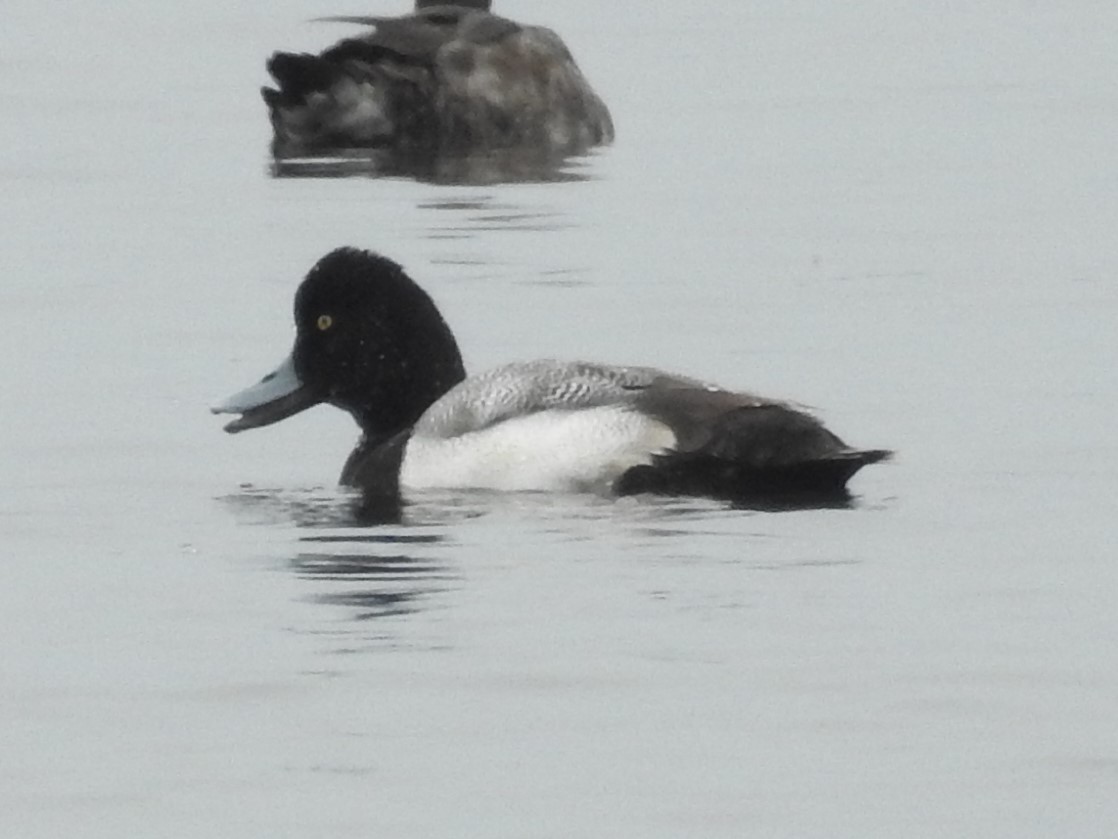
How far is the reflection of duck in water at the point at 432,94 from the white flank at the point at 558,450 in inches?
456

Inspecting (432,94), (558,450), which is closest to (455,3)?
(432,94)

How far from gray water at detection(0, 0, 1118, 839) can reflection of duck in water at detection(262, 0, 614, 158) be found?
1.10 m

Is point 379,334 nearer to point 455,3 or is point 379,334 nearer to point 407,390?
point 407,390

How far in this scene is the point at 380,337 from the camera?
43.5ft

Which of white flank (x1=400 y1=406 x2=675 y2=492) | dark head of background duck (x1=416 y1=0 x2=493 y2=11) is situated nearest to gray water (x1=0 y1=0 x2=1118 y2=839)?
white flank (x1=400 y1=406 x2=675 y2=492)

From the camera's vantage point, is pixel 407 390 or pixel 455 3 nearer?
pixel 407 390

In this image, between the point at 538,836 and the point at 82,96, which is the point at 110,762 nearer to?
the point at 538,836

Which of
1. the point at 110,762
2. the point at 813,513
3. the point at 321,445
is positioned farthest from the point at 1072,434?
the point at 110,762

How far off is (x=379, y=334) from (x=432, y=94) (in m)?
10.7

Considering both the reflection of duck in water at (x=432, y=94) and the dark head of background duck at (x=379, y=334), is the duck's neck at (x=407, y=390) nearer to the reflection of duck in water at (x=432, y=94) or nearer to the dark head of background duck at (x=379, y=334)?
the dark head of background duck at (x=379, y=334)

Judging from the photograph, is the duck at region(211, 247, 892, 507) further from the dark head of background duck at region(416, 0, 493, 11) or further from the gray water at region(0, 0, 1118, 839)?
the dark head of background duck at region(416, 0, 493, 11)

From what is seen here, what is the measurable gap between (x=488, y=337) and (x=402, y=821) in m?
7.71

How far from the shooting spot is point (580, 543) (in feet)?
37.0

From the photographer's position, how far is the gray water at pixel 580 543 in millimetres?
8508
